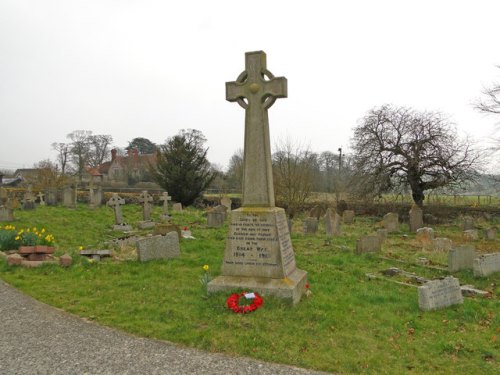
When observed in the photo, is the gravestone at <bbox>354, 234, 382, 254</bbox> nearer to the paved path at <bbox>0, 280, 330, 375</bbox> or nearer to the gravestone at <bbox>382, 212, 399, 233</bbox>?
the paved path at <bbox>0, 280, 330, 375</bbox>


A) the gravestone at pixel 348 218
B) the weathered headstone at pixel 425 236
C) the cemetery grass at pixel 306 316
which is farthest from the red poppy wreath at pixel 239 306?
the gravestone at pixel 348 218

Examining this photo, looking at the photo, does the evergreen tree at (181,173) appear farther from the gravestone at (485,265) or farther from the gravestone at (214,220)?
the gravestone at (485,265)

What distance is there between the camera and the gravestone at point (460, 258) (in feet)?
30.4

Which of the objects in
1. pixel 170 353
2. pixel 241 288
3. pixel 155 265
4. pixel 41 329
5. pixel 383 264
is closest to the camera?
pixel 170 353

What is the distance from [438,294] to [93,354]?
532 cm

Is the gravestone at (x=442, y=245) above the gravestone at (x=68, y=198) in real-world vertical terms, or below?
below

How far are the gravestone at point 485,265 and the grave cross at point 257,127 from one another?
223 inches

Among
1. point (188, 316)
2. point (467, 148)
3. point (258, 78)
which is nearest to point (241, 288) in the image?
point (188, 316)

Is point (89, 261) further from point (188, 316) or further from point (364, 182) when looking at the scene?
point (364, 182)

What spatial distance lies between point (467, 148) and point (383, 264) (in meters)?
18.2

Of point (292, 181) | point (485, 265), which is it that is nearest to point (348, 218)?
point (292, 181)

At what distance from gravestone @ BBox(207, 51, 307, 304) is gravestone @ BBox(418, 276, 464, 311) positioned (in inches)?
76.3

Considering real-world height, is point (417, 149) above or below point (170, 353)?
above

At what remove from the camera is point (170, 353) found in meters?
4.49
